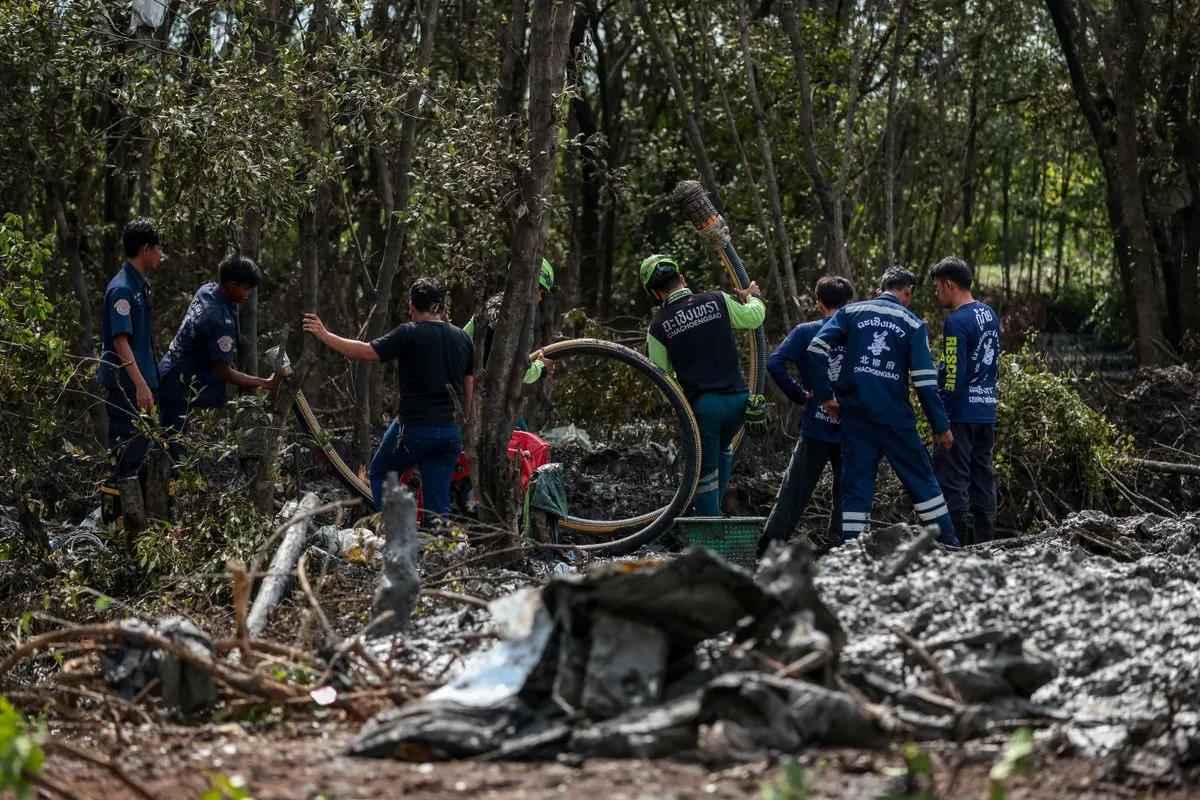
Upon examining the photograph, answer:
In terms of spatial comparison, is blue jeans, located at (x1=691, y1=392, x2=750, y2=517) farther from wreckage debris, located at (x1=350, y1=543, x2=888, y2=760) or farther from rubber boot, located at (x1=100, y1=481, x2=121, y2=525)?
wreckage debris, located at (x1=350, y1=543, x2=888, y2=760)

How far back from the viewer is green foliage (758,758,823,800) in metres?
3.65

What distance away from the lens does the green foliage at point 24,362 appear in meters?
8.20

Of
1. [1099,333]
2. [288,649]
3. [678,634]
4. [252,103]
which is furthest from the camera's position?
[1099,333]

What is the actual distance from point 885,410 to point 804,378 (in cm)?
114

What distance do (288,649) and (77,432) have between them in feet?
24.8

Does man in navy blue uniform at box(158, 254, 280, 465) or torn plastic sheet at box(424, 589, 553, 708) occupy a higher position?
man in navy blue uniform at box(158, 254, 280, 465)

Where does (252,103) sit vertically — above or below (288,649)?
above

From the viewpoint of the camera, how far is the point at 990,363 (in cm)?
912

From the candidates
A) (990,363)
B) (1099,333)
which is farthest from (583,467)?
(1099,333)

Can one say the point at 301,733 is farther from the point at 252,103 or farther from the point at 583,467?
the point at 583,467

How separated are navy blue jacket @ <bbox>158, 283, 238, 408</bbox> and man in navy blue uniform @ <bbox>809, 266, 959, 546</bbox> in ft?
11.2

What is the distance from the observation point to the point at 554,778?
4348 millimetres

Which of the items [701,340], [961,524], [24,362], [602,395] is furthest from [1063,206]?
[24,362]

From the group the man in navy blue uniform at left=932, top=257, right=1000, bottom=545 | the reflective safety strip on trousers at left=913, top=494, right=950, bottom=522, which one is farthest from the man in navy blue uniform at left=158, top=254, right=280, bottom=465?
the man in navy blue uniform at left=932, top=257, right=1000, bottom=545
